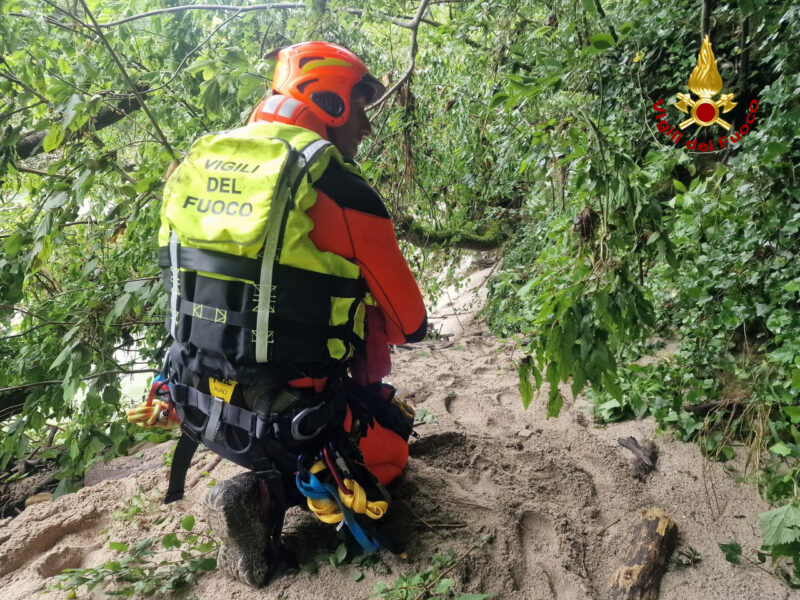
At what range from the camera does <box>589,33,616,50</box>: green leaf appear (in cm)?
137

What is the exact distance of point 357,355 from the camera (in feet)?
7.32

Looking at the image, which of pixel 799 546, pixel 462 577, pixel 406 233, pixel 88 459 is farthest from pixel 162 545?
pixel 406 233

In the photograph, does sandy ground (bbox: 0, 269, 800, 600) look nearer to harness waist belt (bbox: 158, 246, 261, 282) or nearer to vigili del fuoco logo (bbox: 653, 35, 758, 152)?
harness waist belt (bbox: 158, 246, 261, 282)

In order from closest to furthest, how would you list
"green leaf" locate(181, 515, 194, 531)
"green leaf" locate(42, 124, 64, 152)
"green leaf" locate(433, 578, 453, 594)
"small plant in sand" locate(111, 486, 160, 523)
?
"green leaf" locate(433, 578, 453, 594)
"green leaf" locate(42, 124, 64, 152)
"green leaf" locate(181, 515, 194, 531)
"small plant in sand" locate(111, 486, 160, 523)

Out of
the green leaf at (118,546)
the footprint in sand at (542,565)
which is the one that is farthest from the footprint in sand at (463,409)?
the green leaf at (118,546)

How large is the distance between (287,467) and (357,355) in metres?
0.58

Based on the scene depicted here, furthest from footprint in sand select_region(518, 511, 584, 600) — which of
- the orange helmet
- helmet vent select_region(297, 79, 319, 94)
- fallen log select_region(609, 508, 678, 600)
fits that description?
helmet vent select_region(297, 79, 319, 94)

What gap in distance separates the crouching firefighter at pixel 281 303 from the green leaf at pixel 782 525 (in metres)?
1.40

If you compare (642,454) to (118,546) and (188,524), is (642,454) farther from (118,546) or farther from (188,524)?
(118,546)

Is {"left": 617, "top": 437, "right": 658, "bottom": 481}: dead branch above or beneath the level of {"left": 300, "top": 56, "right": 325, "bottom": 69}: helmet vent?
beneath

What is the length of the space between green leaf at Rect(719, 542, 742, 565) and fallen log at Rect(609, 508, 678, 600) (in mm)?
177

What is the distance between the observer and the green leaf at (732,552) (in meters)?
1.91

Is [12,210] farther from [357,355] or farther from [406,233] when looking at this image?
[357,355]

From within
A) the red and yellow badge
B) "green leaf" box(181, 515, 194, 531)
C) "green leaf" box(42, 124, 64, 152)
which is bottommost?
"green leaf" box(181, 515, 194, 531)
